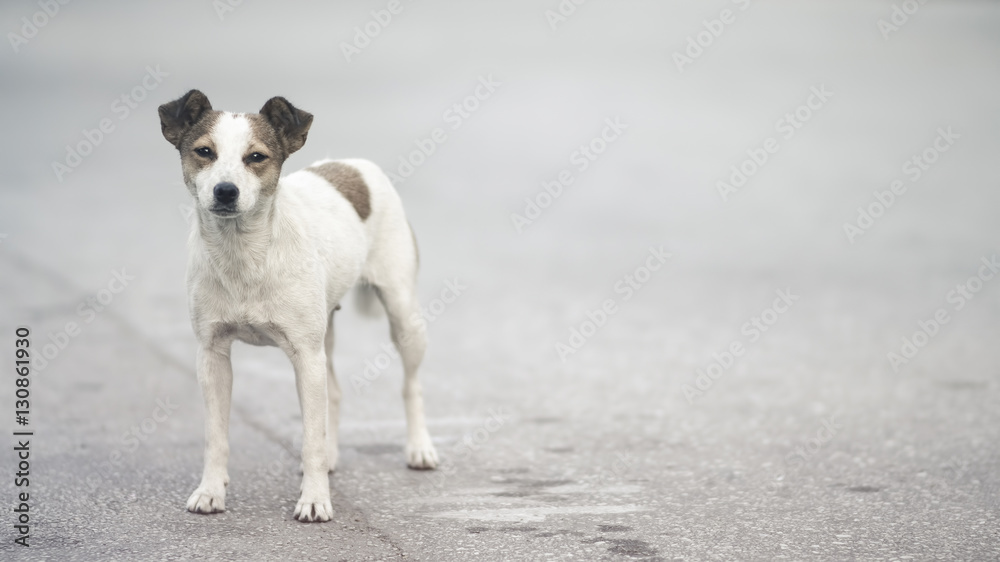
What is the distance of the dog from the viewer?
15.5 ft

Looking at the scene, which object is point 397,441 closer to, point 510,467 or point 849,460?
point 510,467

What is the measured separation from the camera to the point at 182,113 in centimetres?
478

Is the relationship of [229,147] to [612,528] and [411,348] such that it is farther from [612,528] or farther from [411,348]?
[612,528]

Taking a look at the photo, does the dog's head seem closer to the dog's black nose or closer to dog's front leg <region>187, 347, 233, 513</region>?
the dog's black nose

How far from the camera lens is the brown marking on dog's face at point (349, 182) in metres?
5.82

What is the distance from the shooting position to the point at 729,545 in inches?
184

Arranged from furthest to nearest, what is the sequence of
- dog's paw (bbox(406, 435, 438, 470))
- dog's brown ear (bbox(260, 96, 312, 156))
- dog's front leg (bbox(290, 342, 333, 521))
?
dog's paw (bbox(406, 435, 438, 470)), dog's front leg (bbox(290, 342, 333, 521)), dog's brown ear (bbox(260, 96, 312, 156))

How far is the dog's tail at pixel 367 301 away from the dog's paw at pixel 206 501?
149 centimetres

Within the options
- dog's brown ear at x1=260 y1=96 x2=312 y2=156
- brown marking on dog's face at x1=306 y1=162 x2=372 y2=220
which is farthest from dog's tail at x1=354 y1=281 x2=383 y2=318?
dog's brown ear at x1=260 y1=96 x2=312 y2=156

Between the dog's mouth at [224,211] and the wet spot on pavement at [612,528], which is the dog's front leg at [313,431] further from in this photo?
the wet spot on pavement at [612,528]

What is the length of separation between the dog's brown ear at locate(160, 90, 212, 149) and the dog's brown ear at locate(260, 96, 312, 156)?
262 millimetres

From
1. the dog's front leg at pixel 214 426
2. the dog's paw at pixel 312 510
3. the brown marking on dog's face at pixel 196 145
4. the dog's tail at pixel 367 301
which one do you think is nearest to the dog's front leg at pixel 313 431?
the dog's paw at pixel 312 510

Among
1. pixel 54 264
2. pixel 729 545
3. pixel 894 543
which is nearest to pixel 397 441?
pixel 729 545

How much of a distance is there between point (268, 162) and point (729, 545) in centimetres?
253
